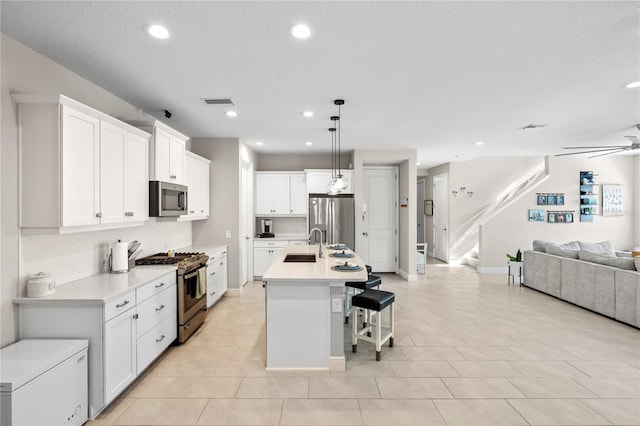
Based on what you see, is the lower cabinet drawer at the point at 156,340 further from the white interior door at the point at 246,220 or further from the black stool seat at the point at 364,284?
the white interior door at the point at 246,220

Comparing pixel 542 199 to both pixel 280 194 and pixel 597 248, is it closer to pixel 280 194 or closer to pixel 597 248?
pixel 597 248

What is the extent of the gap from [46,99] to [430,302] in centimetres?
523

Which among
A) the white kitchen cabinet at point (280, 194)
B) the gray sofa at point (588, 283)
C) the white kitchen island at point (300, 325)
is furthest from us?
the white kitchen cabinet at point (280, 194)

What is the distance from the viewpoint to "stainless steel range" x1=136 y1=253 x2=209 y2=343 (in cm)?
350

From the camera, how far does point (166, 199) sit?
368 centimetres

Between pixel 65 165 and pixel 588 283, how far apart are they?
21.1ft

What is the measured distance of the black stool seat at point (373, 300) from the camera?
3.13 meters

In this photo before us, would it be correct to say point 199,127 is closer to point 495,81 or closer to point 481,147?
point 495,81

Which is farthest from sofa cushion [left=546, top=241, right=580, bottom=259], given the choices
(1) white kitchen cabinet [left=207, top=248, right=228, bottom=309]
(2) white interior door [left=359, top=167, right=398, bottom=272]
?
(1) white kitchen cabinet [left=207, top=248, right=228, bottom=309]

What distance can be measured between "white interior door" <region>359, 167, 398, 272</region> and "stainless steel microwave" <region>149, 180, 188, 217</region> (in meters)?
4.19

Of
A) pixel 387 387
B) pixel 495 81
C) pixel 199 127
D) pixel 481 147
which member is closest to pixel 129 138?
pixel 199 127

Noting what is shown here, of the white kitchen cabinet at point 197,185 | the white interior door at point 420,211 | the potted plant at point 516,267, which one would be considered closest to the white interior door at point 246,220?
the white kitchen cabinet at point 197,185

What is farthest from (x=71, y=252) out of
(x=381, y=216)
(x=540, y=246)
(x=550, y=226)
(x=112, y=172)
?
(x=550, y=226)

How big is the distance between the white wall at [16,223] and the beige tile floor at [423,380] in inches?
43.7
